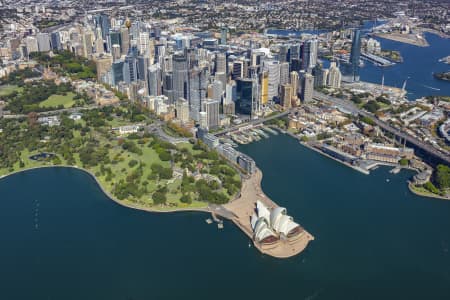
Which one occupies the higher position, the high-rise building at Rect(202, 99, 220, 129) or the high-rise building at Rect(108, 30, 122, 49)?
the high-rise building at Rect(108, 30, 122, 49)

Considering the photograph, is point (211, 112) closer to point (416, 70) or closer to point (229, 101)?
point (229, 101)

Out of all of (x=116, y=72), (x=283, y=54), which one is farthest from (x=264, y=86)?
(x=116, y=72)

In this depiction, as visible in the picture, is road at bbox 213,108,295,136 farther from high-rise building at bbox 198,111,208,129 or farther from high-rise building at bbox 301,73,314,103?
high-rise building at bbox 301,73,314,103

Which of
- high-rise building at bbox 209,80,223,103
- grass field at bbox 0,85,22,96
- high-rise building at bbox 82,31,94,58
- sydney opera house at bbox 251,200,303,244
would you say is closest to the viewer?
sydney opera house at bbox 251,200,303,244

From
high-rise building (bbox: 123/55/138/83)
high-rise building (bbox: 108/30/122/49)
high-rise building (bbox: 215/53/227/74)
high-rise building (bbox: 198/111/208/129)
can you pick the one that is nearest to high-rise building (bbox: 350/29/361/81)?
high-rise building (bbox: 215/53/227/74)

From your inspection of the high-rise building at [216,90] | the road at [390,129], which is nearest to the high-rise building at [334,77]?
the road at [390,129]

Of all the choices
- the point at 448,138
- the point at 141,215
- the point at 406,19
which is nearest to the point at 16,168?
the point at 141,215

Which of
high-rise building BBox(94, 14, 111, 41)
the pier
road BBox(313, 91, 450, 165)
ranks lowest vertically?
road BBox(313, 91, 450, 165)
